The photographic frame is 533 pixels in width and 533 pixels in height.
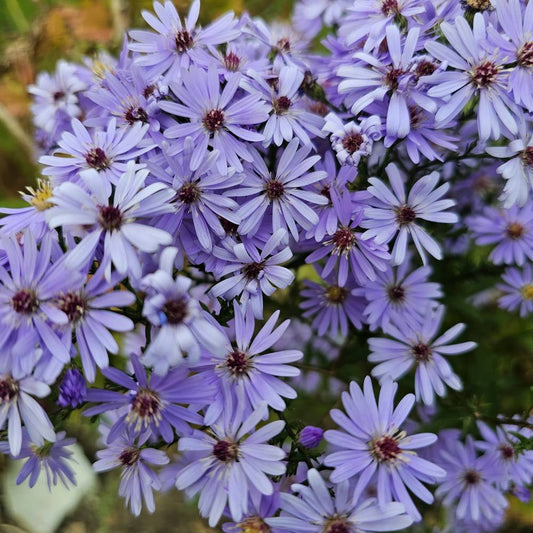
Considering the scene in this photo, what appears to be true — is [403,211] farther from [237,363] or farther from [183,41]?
[183,41]

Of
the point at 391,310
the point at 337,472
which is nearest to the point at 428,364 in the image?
the point at 391,310

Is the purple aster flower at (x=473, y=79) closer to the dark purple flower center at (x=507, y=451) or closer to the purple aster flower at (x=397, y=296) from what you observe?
the purple aster flower at (x=397, y=296)

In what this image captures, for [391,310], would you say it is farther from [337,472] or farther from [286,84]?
[286,84]

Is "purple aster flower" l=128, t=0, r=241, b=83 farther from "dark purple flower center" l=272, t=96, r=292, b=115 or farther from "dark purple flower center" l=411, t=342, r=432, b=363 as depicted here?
"dark purple flower center" l=411, t=342, r=432, b=363

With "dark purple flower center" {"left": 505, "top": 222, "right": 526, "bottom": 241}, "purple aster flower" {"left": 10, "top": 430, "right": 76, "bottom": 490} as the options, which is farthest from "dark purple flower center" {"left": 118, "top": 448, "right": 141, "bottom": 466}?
"dark purple flower center" {"left": 505, "top": 222, "right": 526, "bottom": 241}

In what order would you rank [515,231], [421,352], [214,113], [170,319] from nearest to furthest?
[170,319]
[214,113]
[421,352]
[515,231]

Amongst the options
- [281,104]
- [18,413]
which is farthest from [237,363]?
[281,104]

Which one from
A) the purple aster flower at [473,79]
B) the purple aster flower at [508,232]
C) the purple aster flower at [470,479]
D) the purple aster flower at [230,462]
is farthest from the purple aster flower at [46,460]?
the purple aster flower at [508,232]
